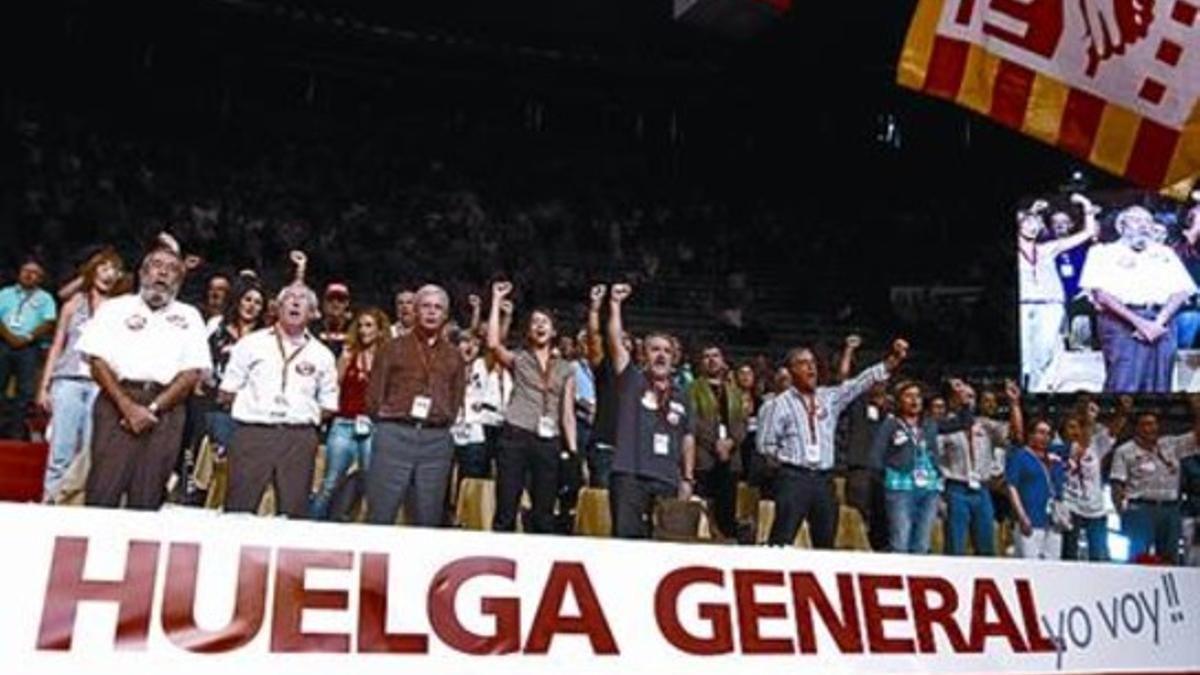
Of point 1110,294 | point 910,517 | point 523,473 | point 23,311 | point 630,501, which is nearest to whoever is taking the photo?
point 630,501

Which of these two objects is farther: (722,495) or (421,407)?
(722,495)

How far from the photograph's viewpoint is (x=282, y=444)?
215 inches

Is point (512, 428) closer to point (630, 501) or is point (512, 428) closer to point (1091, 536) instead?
point (630, 501)

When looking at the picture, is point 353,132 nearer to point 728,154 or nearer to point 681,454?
point 728,154

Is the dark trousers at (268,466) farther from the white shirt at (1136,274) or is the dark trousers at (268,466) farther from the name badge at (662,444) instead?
the white shirt at (1136,274)

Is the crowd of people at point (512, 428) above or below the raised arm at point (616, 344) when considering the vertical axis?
below

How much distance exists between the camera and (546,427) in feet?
22.5

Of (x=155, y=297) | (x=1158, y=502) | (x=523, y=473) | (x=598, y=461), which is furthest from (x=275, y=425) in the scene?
(x=1158, y=502)

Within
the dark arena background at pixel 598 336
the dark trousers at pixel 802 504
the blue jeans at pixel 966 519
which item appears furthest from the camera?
the blue jeans at pixel 966 519

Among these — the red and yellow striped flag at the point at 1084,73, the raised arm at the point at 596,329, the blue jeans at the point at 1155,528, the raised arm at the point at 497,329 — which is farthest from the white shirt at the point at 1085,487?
the red and yellow striped flag at the point at 1084,73

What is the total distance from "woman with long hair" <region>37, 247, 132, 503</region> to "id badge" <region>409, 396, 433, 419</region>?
1.38 m

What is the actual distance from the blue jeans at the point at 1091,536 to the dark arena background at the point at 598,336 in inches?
1.7

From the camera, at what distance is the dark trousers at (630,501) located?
20.7ft

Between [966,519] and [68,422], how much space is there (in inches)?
216
